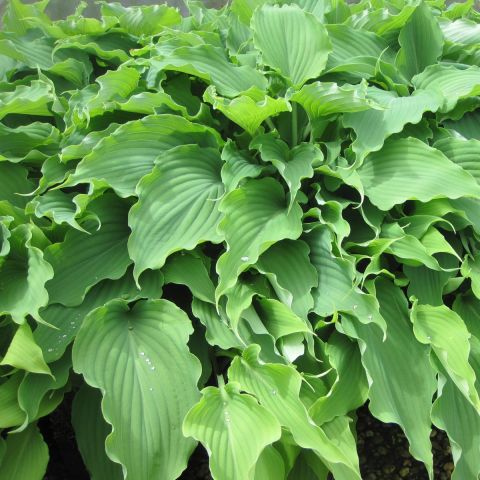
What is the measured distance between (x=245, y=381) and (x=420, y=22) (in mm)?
1187

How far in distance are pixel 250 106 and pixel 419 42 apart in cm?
71

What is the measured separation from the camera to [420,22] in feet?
5.95

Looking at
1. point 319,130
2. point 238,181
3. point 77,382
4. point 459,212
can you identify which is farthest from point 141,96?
point 459,212

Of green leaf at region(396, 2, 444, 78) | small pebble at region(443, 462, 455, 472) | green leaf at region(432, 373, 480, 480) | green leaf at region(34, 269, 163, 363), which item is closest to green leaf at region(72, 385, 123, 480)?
green leaf at region(34, 269, 163, 363)

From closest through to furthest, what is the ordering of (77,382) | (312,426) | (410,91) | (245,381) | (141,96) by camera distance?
(312,426) < (245,381) < (77,382) < (141,96) < (410,91)

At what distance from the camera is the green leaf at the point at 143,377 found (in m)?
1.16

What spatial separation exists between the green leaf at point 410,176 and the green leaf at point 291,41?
0.29m

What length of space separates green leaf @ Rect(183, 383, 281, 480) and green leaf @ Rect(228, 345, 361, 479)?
46 mm

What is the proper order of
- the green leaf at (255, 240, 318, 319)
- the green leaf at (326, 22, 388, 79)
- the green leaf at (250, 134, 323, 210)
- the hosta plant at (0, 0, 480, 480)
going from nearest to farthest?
the hosta plant at (0, 0, 480, 480)
the green leaf at (255, 240, 318, 319)
the green leaf at (250, 134, 323, 210)
the green leaf at (326, 22, 388, 79)

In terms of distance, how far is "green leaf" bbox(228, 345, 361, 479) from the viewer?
3.70ft

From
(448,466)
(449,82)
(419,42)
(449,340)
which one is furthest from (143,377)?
(419,42)

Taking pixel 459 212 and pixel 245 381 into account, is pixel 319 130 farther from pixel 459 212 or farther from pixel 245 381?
pixel 245 381

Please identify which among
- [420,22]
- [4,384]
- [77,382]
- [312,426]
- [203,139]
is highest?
[420,22]

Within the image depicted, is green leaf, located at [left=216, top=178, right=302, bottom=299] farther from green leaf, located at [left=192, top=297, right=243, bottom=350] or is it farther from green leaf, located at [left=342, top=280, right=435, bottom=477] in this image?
green leaf, located at [left=342, top=280, right=435, bottom=477]
